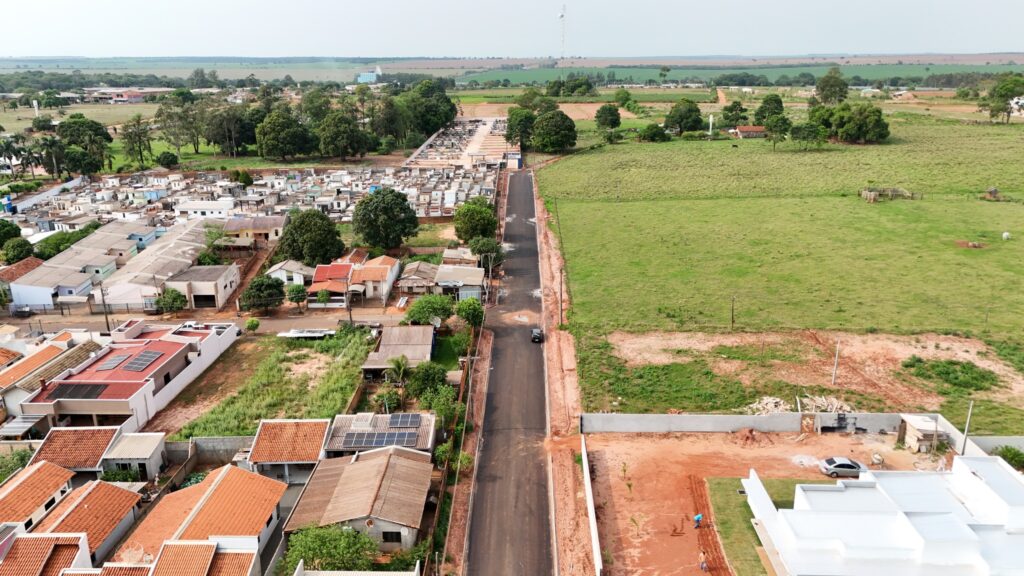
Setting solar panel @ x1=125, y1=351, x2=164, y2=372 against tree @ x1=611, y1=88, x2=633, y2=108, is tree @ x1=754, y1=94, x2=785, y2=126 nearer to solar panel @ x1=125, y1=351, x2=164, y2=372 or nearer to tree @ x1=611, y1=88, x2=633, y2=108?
tree @ x1=611, y1=88, x2=633, y2=108

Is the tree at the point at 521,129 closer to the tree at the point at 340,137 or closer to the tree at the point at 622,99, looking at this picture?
the tree at the point at 340,137

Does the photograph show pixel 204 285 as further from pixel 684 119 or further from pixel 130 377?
pixel 684 119

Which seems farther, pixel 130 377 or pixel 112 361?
pixel 112 361

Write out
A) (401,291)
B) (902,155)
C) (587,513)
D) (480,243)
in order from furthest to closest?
(902,155)
(480,243)
(401,291)
(587,513)

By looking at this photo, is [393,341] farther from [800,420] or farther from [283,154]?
[283,154]

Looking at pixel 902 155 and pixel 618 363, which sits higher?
pixel 902 155

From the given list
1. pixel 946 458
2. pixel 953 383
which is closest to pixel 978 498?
pixel 946 458

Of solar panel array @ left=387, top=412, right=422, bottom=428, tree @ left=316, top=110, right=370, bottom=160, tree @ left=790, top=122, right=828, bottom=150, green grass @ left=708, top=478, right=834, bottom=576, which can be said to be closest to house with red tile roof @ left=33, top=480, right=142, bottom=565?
solar panel array @ left=387, top=412, right=422, bottom=428

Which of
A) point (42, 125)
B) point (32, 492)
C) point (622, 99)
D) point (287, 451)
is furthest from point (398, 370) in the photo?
point (622, 99)
